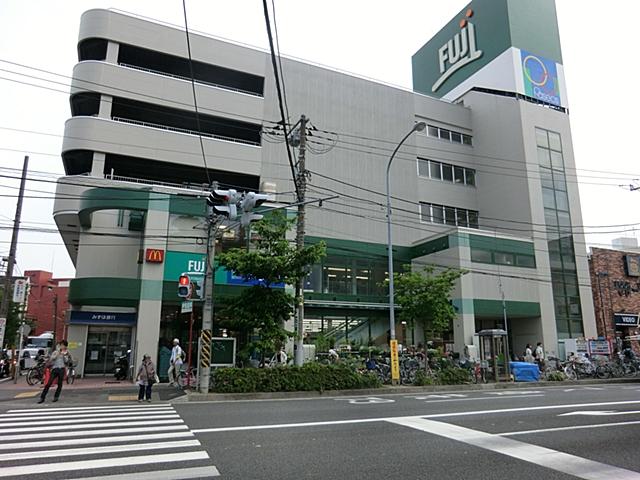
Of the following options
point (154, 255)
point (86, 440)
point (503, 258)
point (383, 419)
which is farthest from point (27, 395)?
point (503, 258)

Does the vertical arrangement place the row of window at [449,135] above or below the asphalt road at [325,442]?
above

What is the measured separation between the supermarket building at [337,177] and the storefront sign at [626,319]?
85.9 inches

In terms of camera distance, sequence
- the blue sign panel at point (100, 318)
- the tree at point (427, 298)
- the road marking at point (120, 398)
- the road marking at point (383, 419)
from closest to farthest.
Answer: the road marking at point (383, 419)
the road marking at point (120, 398)
the tree at point (427, 298)
the blue sign panel at point (100, 318)

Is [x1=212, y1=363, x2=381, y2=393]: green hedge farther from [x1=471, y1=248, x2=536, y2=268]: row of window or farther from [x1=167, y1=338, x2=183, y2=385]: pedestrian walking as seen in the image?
[x1=471, y1=248, x2=536, y2=268]: row of window

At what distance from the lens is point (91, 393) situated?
16828mm

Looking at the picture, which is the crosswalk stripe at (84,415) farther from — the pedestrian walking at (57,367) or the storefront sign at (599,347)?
the storefront sign at (599,347)

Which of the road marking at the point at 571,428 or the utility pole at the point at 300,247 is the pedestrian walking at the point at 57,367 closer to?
the utility pole at the point at 300,247

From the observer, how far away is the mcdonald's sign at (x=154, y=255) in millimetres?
22641

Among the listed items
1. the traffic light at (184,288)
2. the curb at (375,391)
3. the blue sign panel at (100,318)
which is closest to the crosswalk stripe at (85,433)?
the curb at (375,391)

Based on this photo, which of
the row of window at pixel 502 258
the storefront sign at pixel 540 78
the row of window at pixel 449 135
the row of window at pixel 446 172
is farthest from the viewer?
the row of window at pixel 449 135

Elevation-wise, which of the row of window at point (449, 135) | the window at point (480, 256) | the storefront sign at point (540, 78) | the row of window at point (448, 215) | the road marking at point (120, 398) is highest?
the storefront sign at point (540, 78)

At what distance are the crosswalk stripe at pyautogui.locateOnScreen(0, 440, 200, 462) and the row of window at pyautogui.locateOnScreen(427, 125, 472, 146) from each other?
3481 centimetres

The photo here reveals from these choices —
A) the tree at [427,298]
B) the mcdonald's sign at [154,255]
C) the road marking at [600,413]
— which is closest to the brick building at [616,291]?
the tree at [427,298]

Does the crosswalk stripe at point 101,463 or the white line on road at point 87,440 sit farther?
the white line on road at point 87,440
